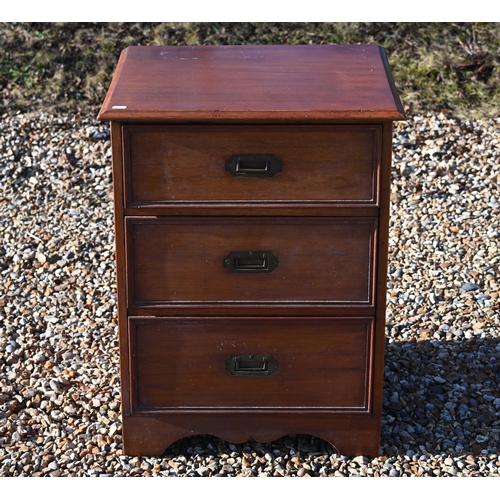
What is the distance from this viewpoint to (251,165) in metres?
2.76

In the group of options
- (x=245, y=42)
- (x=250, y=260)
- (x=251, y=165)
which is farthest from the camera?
(x=245, y=42)

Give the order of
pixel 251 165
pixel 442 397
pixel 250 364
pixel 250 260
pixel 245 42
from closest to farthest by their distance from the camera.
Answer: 1. pixel 251 165
2. pixel 250 260
3. pixel 250 364
4. pixel 442 397
5. pixel 245 42

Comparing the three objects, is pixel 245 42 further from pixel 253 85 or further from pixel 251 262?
pixel 251 262

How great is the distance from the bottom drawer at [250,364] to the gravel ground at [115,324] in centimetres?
22

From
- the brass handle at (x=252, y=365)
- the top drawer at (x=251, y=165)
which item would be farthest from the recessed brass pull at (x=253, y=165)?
the brass handle at (x=252, y=365)

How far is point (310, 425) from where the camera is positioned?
3.12 m

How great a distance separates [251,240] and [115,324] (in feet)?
4.38

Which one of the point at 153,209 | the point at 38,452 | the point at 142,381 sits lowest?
the point at 38,452

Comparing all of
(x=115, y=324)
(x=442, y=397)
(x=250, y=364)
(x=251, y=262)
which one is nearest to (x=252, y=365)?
(x=250, y=364)

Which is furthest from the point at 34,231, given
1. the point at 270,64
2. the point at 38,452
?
the point at 270,64

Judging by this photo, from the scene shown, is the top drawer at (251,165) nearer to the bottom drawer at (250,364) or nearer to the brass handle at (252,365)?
the bottom drawer at (250,364)

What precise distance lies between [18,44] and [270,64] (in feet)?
11.5

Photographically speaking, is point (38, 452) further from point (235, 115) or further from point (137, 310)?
point (235, 115)

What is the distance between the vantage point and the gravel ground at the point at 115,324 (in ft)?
10.4
